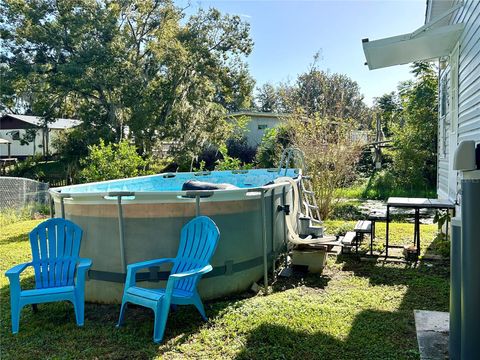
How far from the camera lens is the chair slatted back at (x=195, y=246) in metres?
3.78

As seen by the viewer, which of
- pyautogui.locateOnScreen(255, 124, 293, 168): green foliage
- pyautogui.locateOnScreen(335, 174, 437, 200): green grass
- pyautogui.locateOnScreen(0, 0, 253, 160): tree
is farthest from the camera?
pyautogui.locateOnScreen(0, 0, 253, 160): tree

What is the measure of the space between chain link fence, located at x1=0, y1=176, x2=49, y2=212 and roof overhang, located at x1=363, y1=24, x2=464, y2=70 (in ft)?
28.7

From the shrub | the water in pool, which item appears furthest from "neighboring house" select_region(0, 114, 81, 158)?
the shrub

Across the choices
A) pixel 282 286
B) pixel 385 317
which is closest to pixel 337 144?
pixel 282 286

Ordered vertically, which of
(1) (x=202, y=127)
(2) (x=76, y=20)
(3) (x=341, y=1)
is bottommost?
(1) (x=202, y=127)

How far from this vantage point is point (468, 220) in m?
2.35

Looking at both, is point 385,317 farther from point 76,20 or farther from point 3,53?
point 3,53

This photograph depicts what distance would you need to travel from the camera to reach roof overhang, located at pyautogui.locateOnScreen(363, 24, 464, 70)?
5637mm

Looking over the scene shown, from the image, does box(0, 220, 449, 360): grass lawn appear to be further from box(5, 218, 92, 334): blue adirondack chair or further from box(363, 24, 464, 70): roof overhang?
box(363, 24, 464, 70): roof overhang

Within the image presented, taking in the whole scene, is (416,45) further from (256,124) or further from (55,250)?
(256,124)

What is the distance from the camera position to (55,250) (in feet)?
13.6

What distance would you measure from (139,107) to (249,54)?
20.7 feet

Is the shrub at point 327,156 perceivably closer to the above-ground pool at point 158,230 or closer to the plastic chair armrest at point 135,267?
the above-ground pool at point 158,230

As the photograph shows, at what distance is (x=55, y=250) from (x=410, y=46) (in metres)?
5.59
